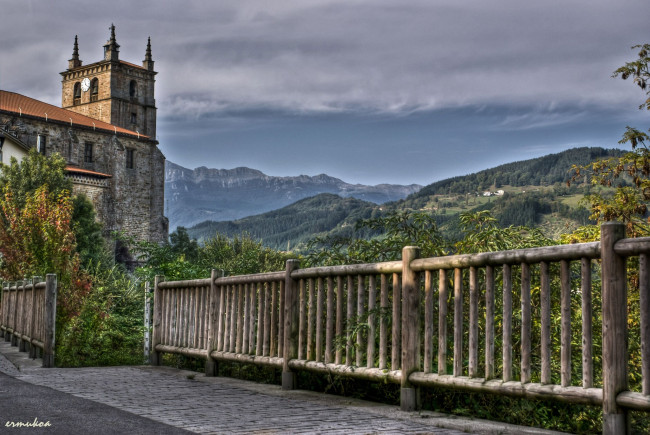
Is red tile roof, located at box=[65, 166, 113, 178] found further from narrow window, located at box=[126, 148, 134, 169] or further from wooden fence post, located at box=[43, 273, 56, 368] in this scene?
wooden fence post, located at box=[43, 273, 56, 368]

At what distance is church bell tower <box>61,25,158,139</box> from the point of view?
289 feet

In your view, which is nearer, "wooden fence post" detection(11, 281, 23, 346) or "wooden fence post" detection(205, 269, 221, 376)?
"wooden fence post" detection(205, 269, 221, 376)

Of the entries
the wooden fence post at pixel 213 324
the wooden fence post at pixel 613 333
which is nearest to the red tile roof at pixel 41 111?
the wooden fence post at pixel 213 324

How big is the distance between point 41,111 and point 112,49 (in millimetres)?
19600

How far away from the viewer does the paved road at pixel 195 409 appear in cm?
475

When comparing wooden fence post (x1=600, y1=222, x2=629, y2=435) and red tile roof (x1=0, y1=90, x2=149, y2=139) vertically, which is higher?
red tile roof (x1=0, y1=90, x2=149, y2=139)

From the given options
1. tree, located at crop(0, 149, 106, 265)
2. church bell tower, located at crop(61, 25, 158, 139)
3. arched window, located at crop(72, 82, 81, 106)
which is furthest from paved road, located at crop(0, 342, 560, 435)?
arched window, located at crop(72, 82, 81, 106)

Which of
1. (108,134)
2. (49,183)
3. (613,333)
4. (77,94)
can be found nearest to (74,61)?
(77,94)

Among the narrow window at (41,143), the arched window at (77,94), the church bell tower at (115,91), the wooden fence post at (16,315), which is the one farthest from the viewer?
the arched window at (77,94)

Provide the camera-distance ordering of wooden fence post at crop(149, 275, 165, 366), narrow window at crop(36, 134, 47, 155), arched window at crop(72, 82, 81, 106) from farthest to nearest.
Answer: arched window at crop(72, 82, 81, 106)
narrow window at crop(36, 134, 47, 155)
wooden fence post at crop(149, 275, 165, 366)

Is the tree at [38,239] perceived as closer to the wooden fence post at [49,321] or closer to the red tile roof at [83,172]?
the wooden fence post at [49,321]

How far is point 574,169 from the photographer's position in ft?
54.5

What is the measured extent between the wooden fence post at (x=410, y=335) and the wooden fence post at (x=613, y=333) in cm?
172

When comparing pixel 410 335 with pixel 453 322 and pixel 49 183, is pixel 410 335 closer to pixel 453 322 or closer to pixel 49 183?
pixel 453 322
